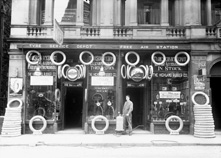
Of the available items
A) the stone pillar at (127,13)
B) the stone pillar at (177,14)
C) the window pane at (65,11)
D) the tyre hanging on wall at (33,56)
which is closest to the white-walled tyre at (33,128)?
the tyre hanging on wall at (33,56)

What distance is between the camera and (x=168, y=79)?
1464 centimetres

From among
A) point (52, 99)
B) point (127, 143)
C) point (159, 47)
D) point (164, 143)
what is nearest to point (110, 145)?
point (127, 143)

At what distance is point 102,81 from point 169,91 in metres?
4.03

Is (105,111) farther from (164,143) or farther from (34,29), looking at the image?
(34,29)

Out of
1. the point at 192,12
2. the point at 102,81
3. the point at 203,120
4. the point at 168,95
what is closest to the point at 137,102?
the point at 168,95

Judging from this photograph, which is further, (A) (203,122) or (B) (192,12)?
(B) (192,12)

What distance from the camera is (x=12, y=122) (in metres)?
13.1

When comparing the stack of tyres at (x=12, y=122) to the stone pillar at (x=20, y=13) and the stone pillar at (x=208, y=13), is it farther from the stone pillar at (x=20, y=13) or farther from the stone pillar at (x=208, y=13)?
the stone pillar at (x=208, y=13)

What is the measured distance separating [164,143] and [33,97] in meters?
7.92

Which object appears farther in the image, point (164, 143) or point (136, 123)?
point (136, 123)

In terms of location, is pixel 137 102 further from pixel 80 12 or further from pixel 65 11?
pixel 65 11

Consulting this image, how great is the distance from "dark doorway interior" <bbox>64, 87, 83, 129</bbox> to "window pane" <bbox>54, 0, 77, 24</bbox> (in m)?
4.46

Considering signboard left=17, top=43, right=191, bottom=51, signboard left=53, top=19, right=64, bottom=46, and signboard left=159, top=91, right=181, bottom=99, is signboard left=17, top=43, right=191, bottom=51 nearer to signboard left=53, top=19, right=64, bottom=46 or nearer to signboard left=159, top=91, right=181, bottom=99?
signboard left=53, top=19, right=64, bottom=46

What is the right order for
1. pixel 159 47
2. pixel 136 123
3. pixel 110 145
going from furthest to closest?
pixel 136 123
pixel 159 47
pixel 110 145
